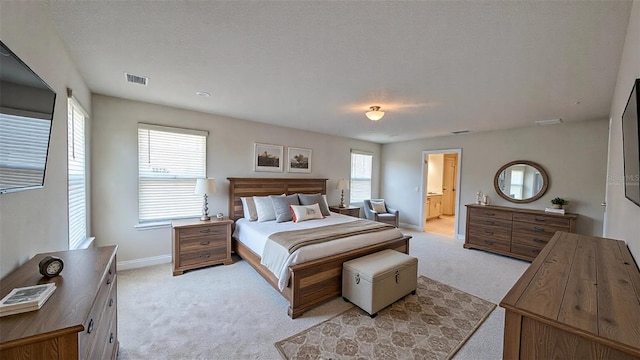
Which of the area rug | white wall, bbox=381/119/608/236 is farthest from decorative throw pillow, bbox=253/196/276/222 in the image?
white wall, bbox=381/119/608/236

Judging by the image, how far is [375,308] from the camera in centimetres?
248

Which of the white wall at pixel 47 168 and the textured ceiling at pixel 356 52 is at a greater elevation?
the textured ceiling at pixel 356 52

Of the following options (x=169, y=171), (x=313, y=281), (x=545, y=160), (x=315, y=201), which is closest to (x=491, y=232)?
(x=545, y=160)

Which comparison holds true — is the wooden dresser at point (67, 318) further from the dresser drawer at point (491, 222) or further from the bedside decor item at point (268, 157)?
the dresser drawer at point (491, 222)

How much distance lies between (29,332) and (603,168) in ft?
21.1

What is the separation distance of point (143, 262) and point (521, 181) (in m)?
6.73

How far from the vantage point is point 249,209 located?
13.7ft

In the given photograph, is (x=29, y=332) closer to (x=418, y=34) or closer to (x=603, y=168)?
(x=418, y=34)

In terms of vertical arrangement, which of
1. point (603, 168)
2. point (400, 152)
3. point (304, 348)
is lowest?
point (304, 348)

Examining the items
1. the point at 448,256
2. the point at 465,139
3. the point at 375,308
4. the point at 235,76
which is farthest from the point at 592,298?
the point at 465,139

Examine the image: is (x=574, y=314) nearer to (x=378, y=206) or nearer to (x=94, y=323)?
(x=94, y=323)

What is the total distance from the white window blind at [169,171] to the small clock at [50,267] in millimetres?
2624

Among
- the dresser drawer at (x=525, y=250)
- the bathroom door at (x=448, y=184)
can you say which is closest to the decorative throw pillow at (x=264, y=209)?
the dresser drawer at (x=525, y=250)

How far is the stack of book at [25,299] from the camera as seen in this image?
0.95 meters
